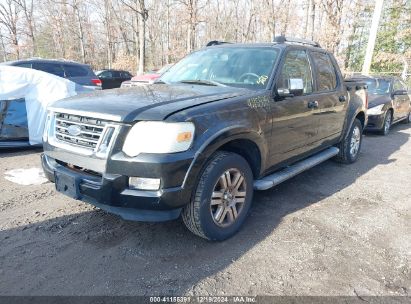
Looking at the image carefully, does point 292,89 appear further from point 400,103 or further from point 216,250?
point 400,103

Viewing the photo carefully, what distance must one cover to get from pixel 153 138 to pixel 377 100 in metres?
8.29

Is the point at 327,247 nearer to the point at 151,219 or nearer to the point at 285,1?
the point at 151,219

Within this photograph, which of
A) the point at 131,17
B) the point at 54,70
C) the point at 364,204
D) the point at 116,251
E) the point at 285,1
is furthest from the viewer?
the point at 131,17

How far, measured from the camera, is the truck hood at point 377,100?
8.85m

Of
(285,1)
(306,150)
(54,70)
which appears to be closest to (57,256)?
(306,150)

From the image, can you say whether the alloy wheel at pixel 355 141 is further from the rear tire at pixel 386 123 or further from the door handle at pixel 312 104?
the rear tire at pixel 386 123

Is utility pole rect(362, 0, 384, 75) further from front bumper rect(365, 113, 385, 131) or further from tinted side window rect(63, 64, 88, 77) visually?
tinted side window rect(63, 64, 88, 77)

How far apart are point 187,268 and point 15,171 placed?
12.2 ft

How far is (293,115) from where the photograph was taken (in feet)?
12.8

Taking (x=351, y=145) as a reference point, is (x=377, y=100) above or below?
above

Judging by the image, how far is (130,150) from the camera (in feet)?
8.53

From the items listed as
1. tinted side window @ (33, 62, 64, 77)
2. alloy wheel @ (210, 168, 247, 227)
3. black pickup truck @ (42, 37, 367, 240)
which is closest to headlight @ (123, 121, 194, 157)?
black pickup truck @ (42, 37, 367, 240)

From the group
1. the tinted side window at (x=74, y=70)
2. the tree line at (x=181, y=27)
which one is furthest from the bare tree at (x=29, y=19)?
the tinted side window at (x=74, y=70)

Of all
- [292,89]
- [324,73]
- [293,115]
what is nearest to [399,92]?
[324,73]
